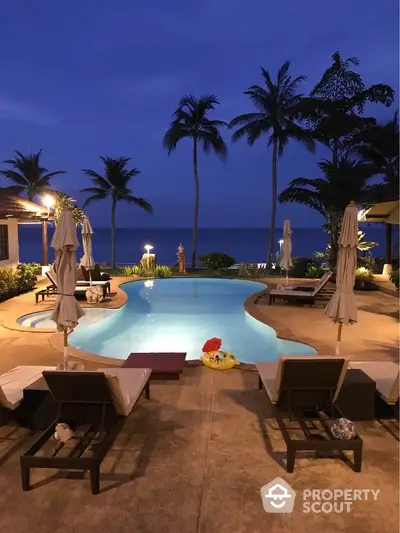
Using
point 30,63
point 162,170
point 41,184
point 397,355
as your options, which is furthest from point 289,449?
point 162,170

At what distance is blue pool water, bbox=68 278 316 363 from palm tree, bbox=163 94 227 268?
30.9 ft

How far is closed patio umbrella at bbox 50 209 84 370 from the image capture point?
5.55m

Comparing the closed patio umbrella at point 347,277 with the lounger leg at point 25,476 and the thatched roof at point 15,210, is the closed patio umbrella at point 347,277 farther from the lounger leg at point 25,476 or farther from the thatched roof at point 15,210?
the thatched roof at point 15,210

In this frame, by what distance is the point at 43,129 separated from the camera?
424 feet

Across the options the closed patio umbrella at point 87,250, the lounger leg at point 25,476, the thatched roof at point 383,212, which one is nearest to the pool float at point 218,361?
the lounger leg at point 25,476

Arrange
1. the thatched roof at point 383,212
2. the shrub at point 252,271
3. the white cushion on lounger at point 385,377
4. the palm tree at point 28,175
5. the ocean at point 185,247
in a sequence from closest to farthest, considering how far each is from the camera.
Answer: the white cushion on lounger at point 385,377, the thatched roof at point 383,212, the shrub at point 252,271, the palm tree at point 28,175, the ocean at point 185,247

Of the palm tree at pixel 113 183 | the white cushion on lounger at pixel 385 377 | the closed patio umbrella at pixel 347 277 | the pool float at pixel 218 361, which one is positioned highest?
the palm tree at pixel 113 183

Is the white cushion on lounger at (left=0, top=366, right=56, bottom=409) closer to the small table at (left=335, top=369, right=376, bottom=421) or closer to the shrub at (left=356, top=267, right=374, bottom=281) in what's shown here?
the small table at (left=335, top=369, right=376, bottom=421)

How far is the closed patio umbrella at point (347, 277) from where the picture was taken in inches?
231

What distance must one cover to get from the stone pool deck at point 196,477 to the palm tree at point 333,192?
14.5 meters

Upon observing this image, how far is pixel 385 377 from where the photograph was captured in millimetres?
5316

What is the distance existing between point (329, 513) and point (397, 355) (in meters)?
4.82

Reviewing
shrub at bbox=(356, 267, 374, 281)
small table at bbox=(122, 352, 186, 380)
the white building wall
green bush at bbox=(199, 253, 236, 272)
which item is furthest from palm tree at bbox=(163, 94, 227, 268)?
small table at bbox=(122, 352, 186, 380)

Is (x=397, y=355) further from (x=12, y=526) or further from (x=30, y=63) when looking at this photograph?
(x=30, y=63)
